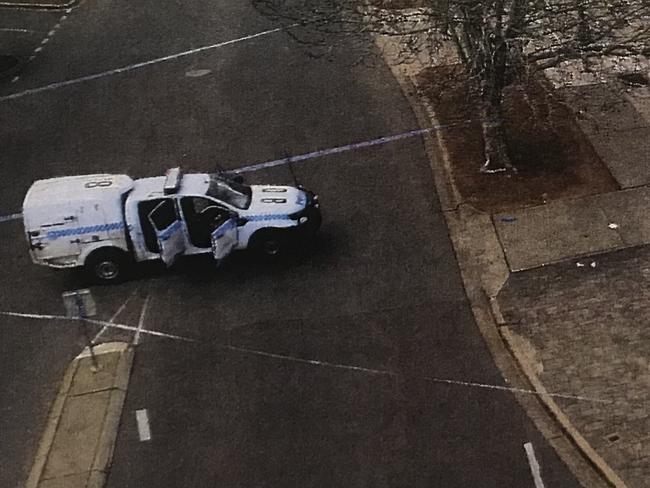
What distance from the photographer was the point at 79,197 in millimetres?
14477

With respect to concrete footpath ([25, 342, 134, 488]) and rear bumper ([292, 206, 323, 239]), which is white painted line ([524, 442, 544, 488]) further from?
rear bumper ([292, 206, 323, 239])

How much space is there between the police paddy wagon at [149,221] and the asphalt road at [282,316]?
23.8 inches

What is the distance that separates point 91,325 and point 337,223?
5048 mm

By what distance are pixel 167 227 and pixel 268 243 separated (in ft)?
5.90

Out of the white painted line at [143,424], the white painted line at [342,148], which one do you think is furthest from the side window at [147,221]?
the white painted line at [342,148]

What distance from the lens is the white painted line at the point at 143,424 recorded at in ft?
38.5

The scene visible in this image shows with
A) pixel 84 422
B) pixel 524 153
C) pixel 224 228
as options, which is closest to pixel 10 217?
pixel 224 228

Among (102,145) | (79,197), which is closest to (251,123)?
(102,145)

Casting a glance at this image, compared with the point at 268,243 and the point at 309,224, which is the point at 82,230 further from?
the point at 309,224

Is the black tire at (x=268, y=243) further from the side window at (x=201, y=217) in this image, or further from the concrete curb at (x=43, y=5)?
the concrete curb at (x=43, y=5)

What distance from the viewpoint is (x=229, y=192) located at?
1505 centimetres

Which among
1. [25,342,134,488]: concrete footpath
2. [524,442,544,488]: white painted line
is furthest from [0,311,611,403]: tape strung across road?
[524,442,544,488]: white painted line

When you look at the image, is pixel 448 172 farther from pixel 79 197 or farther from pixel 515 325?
pixel 79 197

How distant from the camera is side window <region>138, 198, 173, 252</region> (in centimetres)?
1431
